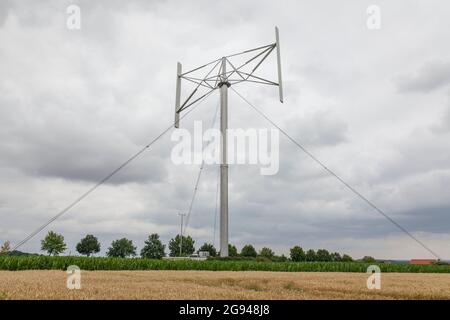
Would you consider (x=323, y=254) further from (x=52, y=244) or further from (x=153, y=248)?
(x=52, y=244)

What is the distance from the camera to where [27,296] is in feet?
28.3

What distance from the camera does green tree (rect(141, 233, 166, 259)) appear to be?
140 m

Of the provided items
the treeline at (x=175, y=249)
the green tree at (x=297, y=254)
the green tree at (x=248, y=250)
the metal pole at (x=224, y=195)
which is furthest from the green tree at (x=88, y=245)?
the metal pole at (x=224, y=195)

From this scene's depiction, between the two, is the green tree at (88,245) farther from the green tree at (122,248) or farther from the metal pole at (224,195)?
the metal pole at (224,195)

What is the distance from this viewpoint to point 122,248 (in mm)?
150125

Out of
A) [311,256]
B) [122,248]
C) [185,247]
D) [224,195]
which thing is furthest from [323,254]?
→ [224,195]

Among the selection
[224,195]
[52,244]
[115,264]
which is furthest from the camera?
[52,244]

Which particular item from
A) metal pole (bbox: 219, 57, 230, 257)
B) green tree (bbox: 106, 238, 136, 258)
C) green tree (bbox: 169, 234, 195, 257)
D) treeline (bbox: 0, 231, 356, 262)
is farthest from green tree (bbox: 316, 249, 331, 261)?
metal pole (bbox: 219, 57, 230, 257)

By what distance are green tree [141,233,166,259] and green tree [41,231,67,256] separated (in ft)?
113

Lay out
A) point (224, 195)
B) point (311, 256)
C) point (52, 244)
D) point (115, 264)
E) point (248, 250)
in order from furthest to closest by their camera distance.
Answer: point (248, 250) → point (311, 256) → point (52, 244) → point (224, 195) → point (115, 264)

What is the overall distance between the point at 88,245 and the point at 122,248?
54.4 ft
